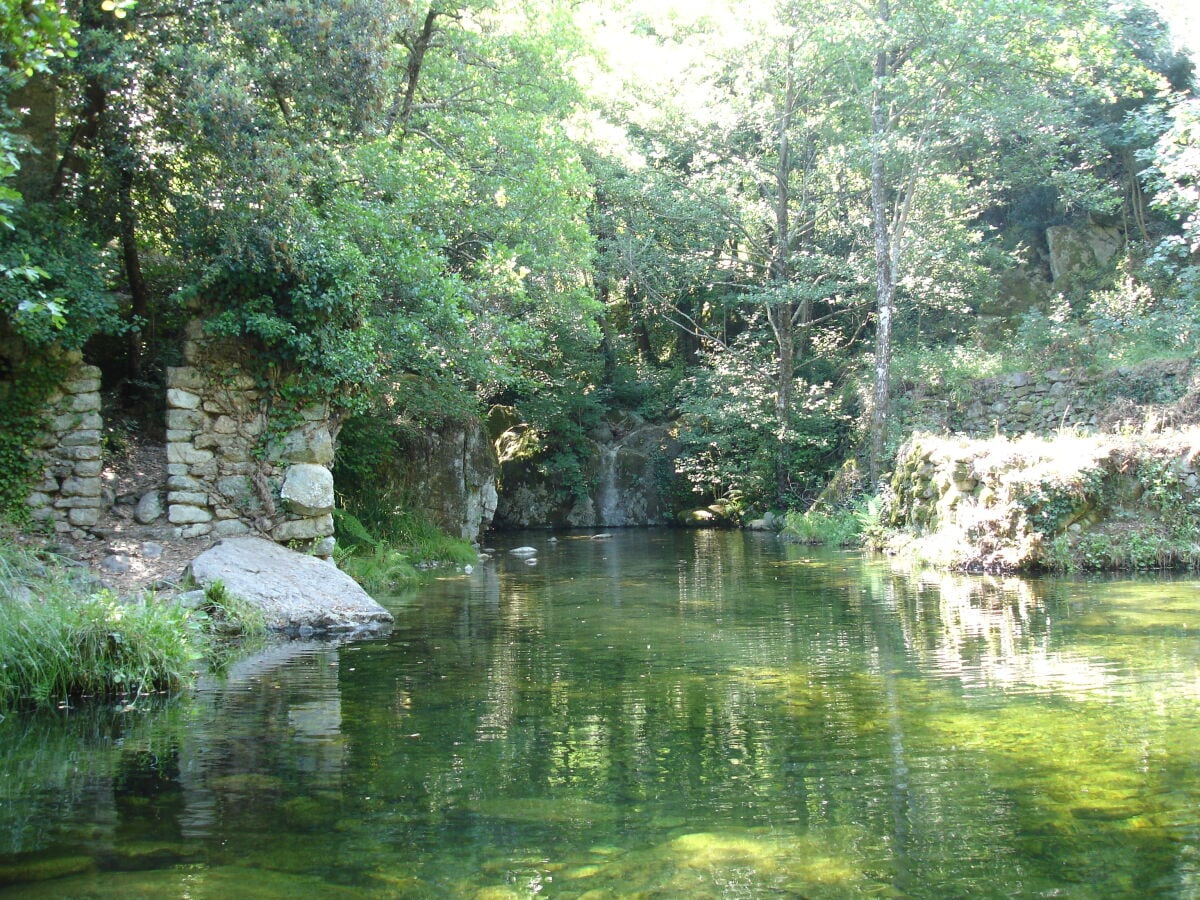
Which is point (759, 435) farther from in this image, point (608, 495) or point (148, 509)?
point (148, 509)

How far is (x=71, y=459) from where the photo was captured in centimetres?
936

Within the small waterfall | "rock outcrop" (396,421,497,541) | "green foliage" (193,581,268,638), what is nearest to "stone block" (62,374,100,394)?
"green foliage" (193,581,268,638)

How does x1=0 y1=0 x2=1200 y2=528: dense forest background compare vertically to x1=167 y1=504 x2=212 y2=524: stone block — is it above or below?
A: above

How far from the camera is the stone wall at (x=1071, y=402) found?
15305 millimetres

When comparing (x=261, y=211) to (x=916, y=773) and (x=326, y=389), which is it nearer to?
(x=326, y=389)

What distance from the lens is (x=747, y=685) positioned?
573 centimetres

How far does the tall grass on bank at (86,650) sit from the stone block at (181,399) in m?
3.70

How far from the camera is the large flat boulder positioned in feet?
26.7

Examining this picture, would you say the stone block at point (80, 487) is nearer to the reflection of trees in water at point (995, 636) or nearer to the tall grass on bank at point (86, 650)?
the tall grass on bank at point (86, 650)

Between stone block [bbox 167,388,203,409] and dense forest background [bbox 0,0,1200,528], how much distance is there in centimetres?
75

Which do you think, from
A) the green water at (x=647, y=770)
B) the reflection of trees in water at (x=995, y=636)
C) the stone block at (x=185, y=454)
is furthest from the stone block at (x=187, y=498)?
the reflection of trees in water at (x=995, y=636)

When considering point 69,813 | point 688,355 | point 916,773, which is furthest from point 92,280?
point 688,355

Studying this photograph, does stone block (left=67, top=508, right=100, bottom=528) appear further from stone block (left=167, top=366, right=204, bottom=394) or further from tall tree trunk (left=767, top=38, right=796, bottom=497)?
tall tree trunk (left=767, top=38, right=796, bottom=497)

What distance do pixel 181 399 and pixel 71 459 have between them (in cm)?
119
